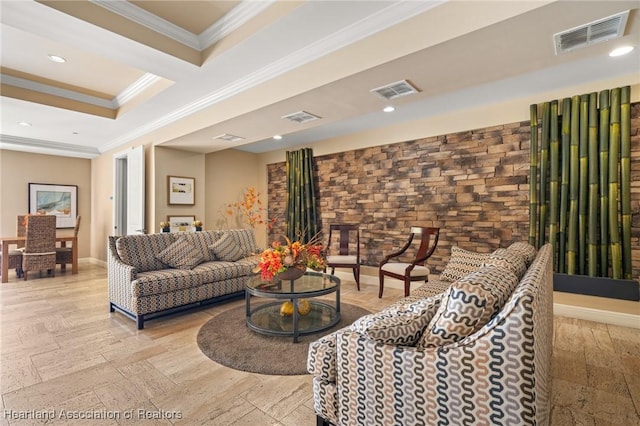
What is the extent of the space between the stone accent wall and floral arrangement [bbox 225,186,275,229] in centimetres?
160

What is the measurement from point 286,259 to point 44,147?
617cm

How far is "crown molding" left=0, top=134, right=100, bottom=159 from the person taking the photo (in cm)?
555

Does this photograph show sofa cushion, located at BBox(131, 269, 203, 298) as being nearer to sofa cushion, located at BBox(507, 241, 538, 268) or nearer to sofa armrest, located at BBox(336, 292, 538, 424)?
sofa armrest, located at BBox(336, 292, 538, 424)

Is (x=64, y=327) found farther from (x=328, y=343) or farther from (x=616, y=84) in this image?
(x=616, y=84)

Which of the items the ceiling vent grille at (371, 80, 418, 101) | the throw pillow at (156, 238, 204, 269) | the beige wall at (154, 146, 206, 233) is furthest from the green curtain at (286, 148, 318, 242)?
the ceiling vent grille at (371, 80, 418, 101)

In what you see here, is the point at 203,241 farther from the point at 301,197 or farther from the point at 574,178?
the point at 574,178

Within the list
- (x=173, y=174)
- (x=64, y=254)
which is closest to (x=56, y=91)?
(x=173, y=174)

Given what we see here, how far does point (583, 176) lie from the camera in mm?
3223

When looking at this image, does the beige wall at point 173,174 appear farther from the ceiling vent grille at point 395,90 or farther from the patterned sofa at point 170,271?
the ceiling vent grille at point 395,90

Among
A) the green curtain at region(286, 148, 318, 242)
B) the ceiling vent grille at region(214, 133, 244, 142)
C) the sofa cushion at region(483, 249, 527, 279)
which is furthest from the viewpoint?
the green curtain at region(286, 148, 318, 242)

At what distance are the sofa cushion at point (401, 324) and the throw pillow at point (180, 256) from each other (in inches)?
111

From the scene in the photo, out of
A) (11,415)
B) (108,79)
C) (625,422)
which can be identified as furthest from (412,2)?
(108,79)

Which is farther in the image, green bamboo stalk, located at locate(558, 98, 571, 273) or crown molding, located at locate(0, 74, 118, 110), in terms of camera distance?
crown molding, located at locate(0, 74, 118, 110)

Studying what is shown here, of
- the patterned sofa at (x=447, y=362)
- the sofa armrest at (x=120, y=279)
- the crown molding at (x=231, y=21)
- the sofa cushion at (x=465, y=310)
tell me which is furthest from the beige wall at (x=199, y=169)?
the sofa cushion at (x=465, y=310)
